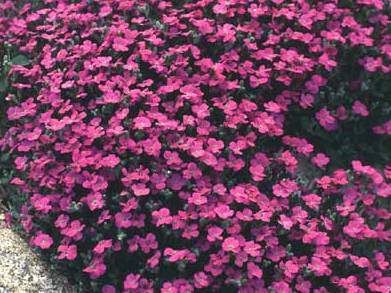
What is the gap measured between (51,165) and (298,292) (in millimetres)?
1816

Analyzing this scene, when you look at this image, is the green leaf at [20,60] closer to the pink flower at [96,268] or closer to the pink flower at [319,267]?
the pink flower at [96,268]

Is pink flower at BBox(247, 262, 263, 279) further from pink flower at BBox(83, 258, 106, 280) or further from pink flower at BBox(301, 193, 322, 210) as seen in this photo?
pink flower at BBox(83, 258, 106, 280)

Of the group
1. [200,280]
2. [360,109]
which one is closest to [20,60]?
[200,280]

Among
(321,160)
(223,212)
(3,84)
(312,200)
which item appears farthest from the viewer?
(3,84)

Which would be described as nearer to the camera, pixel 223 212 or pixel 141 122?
pixel 223 212

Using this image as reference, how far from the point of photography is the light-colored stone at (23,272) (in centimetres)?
405

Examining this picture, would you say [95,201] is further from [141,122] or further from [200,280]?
[200,280]

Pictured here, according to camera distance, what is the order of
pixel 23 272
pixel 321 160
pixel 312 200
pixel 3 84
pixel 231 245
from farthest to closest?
pixel 3 84 → pixel 321 160 → pixel 312 200 → pixel 23 272 → pixel 231 245

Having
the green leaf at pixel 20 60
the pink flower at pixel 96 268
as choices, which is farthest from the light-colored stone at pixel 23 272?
the green leaf at pixel 20 60

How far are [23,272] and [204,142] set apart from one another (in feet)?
4.79

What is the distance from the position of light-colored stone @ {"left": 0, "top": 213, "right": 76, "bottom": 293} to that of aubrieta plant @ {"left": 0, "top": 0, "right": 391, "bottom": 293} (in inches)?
4.0

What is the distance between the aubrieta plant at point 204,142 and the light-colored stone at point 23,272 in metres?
0.10

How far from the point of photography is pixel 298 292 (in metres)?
4.09

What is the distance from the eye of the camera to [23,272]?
4.14m
